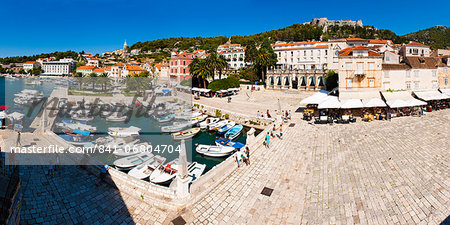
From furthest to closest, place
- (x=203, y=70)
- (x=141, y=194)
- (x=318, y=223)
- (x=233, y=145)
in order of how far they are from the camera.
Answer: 1. (x=203, y=70)
2. (x=233, y=145)
3. (x=141, y=194)
4. (x=318, y=223)

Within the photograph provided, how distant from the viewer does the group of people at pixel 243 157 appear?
43.2 feet

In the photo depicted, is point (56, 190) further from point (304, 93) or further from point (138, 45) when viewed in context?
point (138, 45)

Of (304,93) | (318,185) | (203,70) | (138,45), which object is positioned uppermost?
(138,45)

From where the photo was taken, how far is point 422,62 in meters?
27.8

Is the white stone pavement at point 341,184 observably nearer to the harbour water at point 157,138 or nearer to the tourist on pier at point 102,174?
the tourist on pier at point 102,174

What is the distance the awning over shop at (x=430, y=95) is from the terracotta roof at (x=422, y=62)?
10.7 ft

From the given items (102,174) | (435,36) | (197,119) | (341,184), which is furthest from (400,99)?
(435,36)

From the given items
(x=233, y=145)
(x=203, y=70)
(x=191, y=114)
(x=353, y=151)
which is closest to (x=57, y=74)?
(x=203, y=70)

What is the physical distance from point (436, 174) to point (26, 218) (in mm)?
19285

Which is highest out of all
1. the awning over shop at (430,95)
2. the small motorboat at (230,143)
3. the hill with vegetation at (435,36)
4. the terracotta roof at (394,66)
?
the hill with vegetation at (435,36)

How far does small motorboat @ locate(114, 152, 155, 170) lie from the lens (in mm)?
17206

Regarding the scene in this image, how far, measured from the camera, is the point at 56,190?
11500 millimetres

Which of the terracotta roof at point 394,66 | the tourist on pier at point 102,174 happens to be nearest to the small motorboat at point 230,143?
the tourist on pier at point 102,174

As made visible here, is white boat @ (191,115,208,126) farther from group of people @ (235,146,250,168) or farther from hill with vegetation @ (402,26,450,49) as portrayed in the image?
hill with vegetation @ (402,26,450,49)
